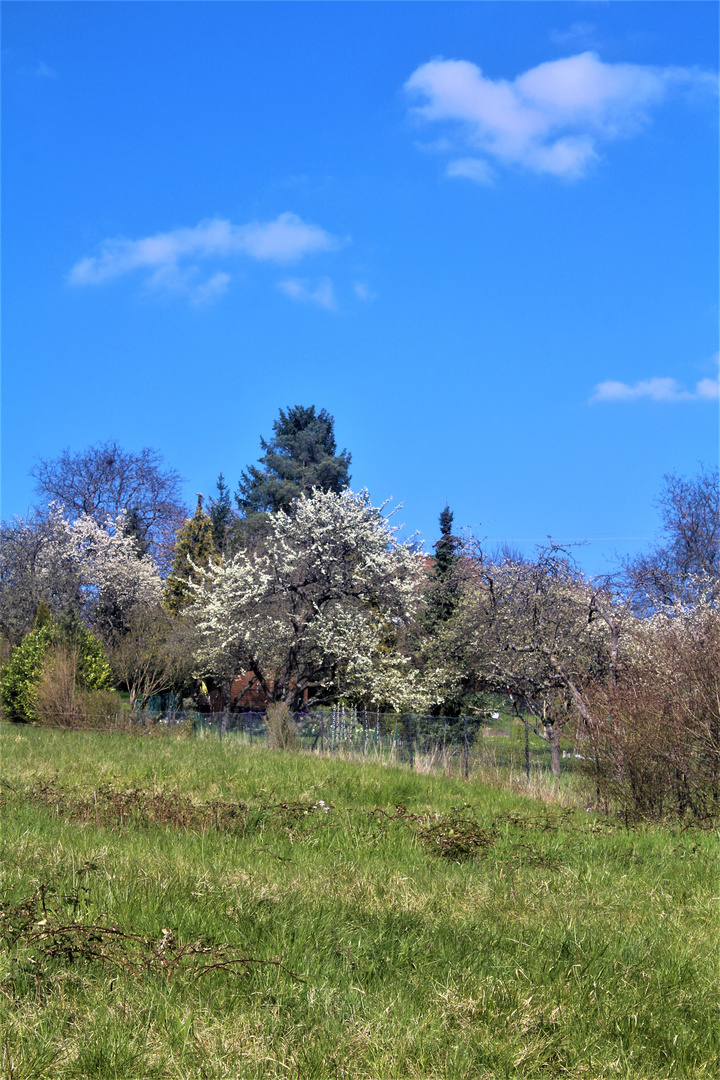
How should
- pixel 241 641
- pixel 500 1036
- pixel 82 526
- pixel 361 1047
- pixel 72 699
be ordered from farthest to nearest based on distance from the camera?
pixel 82 526 < pixel 241 641 < pixel 72 699 < pixel 500 1036 < pixel 361 1047

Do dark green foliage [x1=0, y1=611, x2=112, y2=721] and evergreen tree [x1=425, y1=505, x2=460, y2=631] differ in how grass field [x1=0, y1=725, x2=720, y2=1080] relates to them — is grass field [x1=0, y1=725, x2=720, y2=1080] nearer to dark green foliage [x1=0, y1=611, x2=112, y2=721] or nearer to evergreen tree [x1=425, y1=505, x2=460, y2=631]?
dark green foliage [x1=0, y1=611, x2=112, y2=721]

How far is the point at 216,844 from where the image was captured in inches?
264

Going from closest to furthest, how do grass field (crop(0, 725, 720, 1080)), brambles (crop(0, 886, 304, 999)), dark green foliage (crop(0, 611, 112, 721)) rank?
grass field (crop(0, 725, 720, 1080))
brambles (crop(0, 886, 304, 999))
dark green foliage (crop(0, 611, 112, 721))

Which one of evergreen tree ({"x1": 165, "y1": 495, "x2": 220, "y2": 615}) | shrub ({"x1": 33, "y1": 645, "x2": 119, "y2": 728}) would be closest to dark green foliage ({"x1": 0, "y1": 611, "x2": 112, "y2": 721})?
shrub ({"x1": 33, "y1": 645, "x2": 119, "y2": 728})

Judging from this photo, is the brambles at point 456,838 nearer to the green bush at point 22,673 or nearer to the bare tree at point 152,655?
the green bush at point 22,673

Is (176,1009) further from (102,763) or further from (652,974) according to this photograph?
(102,763)

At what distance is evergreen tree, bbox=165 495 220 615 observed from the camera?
42.2 metres

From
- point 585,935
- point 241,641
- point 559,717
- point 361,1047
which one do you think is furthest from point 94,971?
point 241,641

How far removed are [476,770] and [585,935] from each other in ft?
30.9

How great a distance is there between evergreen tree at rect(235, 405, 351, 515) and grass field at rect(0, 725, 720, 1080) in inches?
1695

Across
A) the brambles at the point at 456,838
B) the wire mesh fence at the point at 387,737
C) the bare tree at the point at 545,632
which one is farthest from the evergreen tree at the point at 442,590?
the brambles at the point at 456,838

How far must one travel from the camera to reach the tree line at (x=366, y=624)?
992 centimetres

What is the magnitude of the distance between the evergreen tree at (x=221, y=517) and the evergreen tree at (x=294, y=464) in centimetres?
142

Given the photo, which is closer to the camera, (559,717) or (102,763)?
(102,763)
